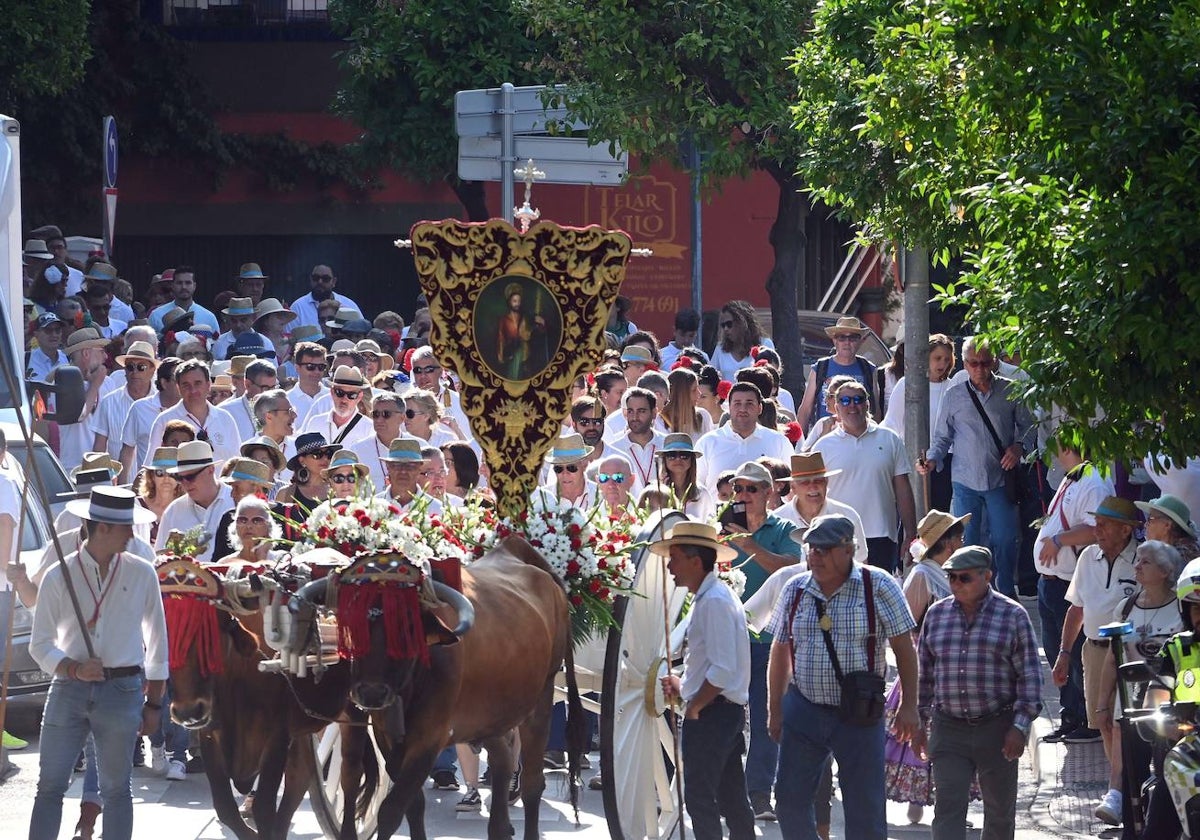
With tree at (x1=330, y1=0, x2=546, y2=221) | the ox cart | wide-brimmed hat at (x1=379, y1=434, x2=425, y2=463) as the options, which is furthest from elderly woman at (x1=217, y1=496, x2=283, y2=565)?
tree at (x1=330, y1=0, x2=546, y2=221)

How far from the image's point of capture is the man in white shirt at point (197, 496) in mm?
13148

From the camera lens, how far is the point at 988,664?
1026 cm

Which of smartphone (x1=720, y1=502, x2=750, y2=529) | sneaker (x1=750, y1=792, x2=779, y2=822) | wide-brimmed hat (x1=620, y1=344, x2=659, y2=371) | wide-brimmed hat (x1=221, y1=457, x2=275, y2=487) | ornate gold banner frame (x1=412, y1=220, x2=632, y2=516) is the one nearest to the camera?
ornate gold banner frame (x1=412, y1=220, x2=632, y2=516)

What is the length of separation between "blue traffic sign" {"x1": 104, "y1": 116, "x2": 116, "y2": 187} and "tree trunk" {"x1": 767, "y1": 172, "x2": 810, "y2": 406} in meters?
7.90

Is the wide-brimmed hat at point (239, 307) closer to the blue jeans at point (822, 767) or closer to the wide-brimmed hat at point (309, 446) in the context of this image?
the wide-brimmed hat at point (309, 446)

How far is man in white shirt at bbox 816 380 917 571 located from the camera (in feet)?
48.6

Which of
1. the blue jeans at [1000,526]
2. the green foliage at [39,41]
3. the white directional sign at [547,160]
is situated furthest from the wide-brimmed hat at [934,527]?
the green foliage at [39,41]

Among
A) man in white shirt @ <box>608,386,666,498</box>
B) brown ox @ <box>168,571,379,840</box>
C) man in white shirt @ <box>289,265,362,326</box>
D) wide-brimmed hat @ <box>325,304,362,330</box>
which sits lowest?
brown ox @ <box>168,571,379,840</box>

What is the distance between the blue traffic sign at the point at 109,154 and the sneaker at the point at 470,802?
9.77 meters

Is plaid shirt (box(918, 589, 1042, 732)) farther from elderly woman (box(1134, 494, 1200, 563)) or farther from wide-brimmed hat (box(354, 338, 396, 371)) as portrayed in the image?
wide-brimmed hat (box(354, 338, 396, 371))

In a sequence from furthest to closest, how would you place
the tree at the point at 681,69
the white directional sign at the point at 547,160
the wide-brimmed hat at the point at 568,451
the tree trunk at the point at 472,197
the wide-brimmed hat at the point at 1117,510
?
the tree trunk at the point at 472,197, the tree at the point at 681,69, the white directional sign at the point at 547,160, the wide-brimmed hat at the point at 568,451, the wide-brimmed hat at the point at 1117,510

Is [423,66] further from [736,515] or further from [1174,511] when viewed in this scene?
[1174,511]

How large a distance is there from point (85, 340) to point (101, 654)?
9421 millimetres

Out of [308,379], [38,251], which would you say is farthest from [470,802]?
[38,251]
